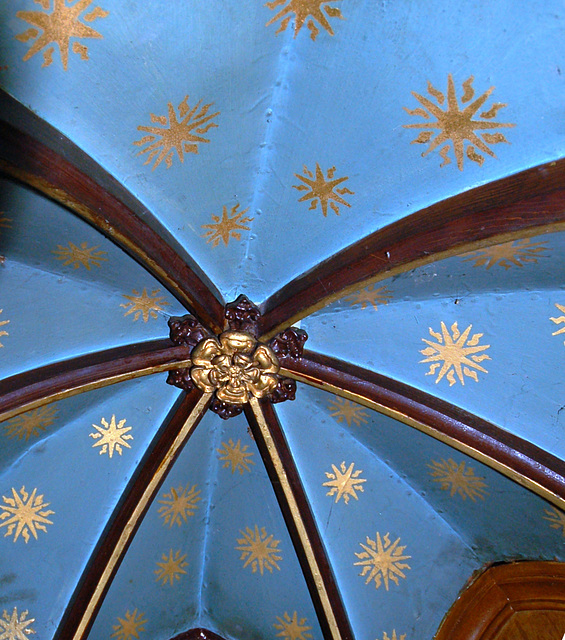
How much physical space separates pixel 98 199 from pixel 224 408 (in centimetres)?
105

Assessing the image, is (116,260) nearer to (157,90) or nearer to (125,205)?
(125,205)

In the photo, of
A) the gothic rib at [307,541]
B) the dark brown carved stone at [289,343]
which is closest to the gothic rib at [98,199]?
the dark brown carved stone at [289,343]

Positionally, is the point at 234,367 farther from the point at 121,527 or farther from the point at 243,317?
the point at 121,527

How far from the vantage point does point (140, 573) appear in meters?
3.30

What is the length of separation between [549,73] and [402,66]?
43 centimetres

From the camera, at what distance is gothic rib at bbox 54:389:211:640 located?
2984 mm

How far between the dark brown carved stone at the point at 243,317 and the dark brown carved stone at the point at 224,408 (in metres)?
0.36

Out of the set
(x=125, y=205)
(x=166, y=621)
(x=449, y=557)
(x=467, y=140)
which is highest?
(x=125, y=205)

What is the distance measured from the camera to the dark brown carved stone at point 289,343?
109 inches

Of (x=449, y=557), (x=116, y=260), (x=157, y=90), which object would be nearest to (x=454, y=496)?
(x=449, y=557)

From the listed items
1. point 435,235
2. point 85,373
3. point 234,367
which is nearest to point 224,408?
point 234,367

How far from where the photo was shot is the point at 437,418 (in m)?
2.78

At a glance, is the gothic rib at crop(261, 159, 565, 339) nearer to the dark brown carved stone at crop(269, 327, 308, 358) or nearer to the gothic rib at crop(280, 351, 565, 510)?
the dark brown carved stone at crop(269, 327, 308, 358)

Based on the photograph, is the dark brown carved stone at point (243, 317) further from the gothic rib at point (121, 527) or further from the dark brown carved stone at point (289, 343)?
the gothic rib at point (121, 527)
